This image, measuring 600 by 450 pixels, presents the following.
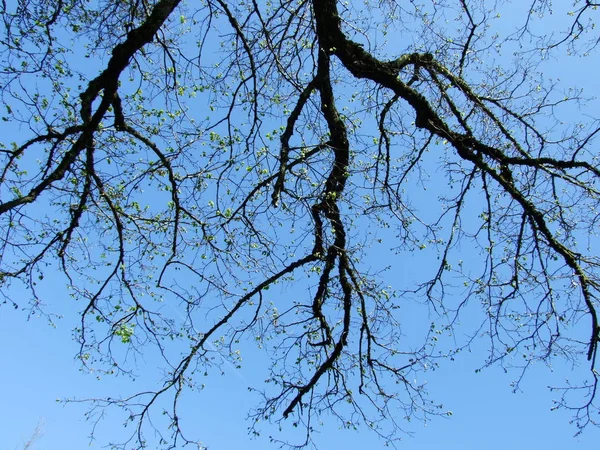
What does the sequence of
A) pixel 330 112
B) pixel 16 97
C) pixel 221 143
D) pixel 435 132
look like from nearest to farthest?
pixel 16 97, pixel 221 143, pixel 435 132, pixel 330 112

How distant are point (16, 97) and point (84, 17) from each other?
1457 millimetres

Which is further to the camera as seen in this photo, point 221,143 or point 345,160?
point 345,160

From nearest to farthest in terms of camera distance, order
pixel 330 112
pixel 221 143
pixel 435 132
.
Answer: pixel 221 143 < pixel 435 132 < pixel 330 112

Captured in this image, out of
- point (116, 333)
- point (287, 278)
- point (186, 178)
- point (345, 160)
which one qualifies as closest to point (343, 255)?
point (287, 278)

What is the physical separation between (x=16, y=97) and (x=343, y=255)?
152 inches

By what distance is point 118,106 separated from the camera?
5496 millimetres

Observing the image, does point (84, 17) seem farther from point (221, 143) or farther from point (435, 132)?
point (435, 132)

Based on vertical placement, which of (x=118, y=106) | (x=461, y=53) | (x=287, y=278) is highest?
(x=461, y=53)

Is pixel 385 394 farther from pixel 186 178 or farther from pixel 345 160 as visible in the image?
pixel 186 178

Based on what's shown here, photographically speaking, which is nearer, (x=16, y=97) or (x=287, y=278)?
(x=16, y=97)

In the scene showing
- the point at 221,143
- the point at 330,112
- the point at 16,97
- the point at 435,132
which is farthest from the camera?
the point at 330,112

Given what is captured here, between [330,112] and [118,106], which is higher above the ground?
[330,112]

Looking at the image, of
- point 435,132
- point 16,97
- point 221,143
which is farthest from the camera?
point 435,132

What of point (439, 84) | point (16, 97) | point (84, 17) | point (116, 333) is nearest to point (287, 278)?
point (116, 333)
